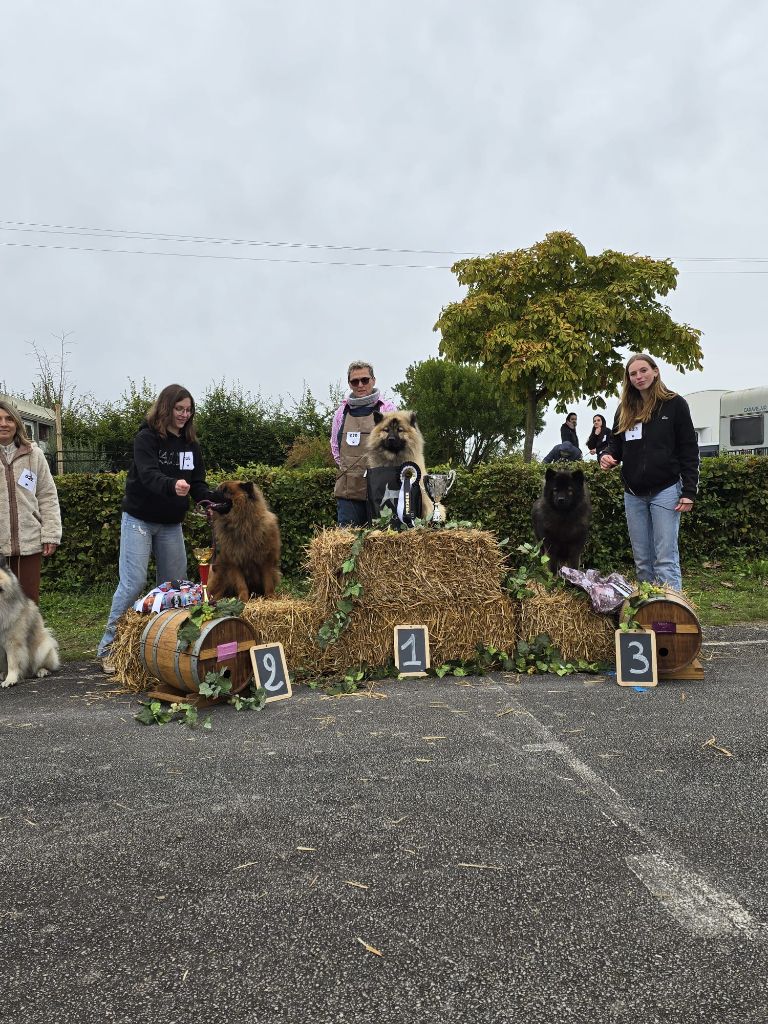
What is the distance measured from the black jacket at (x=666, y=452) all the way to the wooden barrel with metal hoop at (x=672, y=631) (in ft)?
3.74

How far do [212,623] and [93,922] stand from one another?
7.47 ft

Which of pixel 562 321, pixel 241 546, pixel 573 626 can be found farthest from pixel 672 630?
pixel 562 321

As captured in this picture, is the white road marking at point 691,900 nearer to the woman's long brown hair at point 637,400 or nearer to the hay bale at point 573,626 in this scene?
the hay bale at point 573,626

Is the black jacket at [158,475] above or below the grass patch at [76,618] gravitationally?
above

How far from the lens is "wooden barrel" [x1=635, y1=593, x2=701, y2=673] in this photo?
4492 millimetres

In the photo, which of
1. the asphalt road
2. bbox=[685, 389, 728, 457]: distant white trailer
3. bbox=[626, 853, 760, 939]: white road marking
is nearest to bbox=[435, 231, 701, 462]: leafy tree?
the asphalt road

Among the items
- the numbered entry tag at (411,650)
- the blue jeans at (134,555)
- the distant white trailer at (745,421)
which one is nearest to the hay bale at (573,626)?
the numbered entry tag at (411,650)

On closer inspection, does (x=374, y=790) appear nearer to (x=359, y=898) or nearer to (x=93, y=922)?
(x=359, y=898)

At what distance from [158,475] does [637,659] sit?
3.61m

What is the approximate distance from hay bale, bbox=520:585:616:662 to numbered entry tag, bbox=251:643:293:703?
1827mm

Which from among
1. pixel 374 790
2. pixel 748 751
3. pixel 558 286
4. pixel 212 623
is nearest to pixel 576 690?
pixel 748 751

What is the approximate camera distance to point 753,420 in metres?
16.5

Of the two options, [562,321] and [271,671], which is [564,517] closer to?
[271,671]

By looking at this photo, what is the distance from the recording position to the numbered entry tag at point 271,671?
4293 mm
